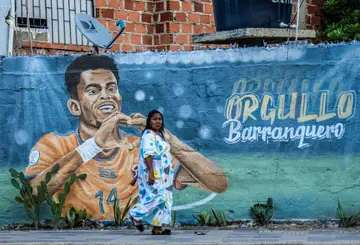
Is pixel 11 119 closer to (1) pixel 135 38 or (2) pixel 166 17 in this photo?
(1) pixel 135 38

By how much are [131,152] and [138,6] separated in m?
4.67

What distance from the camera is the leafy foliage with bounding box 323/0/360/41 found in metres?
15.1

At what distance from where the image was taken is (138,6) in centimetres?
1502

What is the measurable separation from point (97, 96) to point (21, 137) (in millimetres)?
1107

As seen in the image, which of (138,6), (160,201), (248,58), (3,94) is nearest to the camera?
(160,201)

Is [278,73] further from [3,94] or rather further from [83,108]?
[3,94]

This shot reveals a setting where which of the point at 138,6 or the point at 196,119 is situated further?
the point at 138,6

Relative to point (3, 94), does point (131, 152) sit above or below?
below

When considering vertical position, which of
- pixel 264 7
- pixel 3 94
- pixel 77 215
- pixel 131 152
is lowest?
pixel 77 215

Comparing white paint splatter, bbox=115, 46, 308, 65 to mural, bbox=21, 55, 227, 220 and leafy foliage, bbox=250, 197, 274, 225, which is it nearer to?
mural, bbox=21, 55, 227, 220

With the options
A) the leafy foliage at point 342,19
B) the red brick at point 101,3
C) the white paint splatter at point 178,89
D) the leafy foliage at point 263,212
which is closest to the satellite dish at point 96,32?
the white paint splatter at point 178,89

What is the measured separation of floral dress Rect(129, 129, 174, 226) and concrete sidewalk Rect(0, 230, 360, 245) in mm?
232

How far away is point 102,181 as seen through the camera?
1101cm

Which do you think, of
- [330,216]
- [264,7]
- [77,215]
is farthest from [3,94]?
[330,216]
